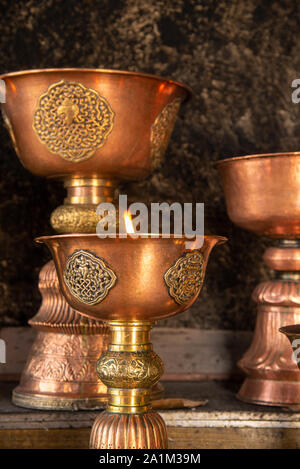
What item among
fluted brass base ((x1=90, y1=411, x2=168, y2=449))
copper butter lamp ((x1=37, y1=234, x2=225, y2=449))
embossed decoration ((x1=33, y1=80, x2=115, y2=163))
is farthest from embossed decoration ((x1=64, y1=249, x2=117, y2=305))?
embossed decoration ((x1=33, y1=80, x2=115, y2=163))

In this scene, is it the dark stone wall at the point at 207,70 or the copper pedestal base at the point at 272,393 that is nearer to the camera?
the copper pedestal base at the point at 272,393

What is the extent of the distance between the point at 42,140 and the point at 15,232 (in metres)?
0.38

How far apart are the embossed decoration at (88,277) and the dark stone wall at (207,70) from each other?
64 cm

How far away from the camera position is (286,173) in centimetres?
128

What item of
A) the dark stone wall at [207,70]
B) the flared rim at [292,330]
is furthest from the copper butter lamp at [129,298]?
the dark stone wall at [207,70]

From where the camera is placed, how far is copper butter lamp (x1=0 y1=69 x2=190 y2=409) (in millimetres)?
1235

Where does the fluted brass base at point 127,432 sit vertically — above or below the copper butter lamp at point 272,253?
below

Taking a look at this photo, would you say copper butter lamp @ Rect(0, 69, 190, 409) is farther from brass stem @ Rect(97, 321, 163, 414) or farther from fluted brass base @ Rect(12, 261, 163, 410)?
brass stem @ Rect(97, 321, 163, 414)

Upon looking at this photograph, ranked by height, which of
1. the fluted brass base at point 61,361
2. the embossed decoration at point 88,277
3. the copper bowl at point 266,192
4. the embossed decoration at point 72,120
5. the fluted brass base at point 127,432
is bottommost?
the fluted brass base at point 127,432

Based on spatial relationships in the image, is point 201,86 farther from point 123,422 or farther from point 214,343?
point 123,422

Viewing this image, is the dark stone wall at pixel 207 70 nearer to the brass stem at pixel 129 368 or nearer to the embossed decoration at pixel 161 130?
the embossed decoration at pixel 161 130

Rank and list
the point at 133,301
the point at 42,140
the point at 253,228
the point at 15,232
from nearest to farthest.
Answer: the point at 133,301 → the point at 42,140 → the point at 253,228 → the point at 15,232

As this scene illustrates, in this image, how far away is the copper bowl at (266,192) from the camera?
1.28m

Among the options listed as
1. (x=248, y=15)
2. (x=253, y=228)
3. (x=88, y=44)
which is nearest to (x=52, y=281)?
(x=253, y=228)
